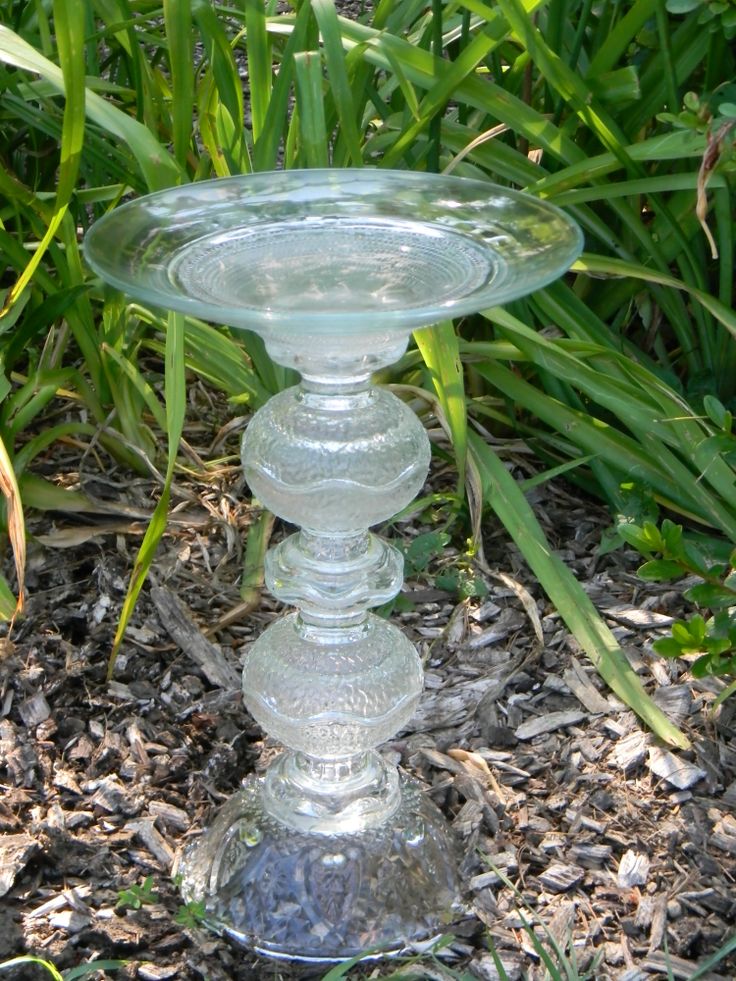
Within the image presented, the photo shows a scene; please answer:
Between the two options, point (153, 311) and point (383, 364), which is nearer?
point (383, 364)

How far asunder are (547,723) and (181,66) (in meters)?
1.11

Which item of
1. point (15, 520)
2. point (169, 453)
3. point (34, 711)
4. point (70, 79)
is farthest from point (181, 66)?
point (34, 711)

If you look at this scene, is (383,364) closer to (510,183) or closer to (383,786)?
(383,786)

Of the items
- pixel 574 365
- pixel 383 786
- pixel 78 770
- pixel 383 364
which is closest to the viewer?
pixel 383 364

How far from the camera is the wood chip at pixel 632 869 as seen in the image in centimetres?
169

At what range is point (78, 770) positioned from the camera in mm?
1846

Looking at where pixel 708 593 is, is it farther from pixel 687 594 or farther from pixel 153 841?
pixel 153 841

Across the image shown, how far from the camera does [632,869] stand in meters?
1.70

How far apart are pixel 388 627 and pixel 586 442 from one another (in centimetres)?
70

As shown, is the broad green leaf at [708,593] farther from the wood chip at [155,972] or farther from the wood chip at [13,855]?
the wood chip at [13,855]

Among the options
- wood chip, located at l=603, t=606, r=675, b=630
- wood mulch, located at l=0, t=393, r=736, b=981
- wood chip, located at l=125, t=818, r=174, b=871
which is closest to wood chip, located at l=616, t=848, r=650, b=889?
wood mulch, located at l=0, t=393, r=736, b=981

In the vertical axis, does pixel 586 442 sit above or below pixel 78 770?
above

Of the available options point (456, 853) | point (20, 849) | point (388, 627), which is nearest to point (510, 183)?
point (388, 627)

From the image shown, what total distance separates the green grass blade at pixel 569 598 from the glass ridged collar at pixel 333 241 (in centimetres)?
68
